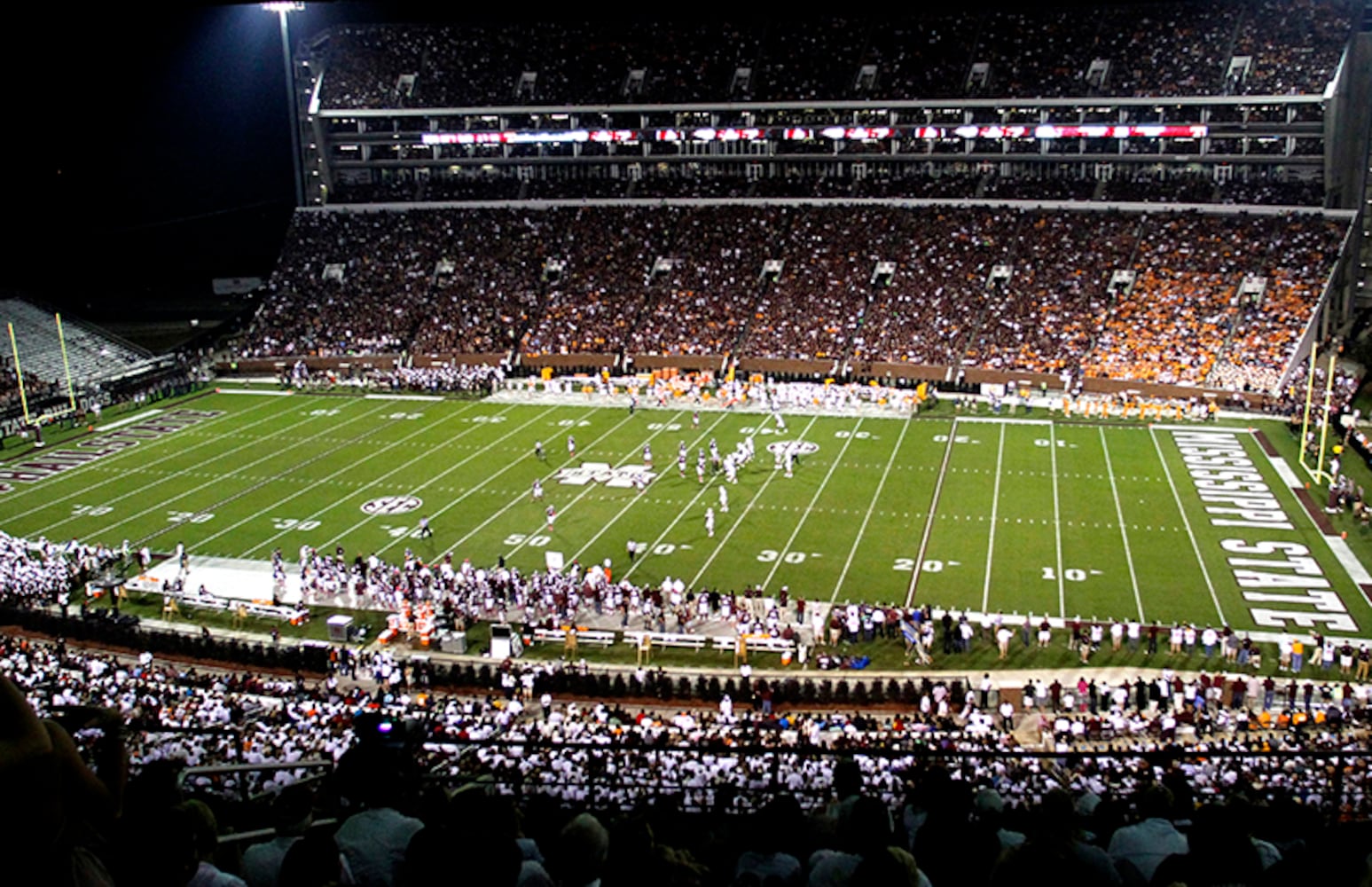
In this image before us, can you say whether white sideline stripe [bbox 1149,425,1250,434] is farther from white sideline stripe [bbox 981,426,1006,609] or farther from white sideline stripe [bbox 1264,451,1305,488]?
white sideline stripe [bbox 981,426,1006,609]

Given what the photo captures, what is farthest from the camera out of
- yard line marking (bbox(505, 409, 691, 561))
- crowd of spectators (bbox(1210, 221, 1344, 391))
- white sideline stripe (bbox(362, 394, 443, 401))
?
white sideline stripe (bbox(362, 394, 443, 401))

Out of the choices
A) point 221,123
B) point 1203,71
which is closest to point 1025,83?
point 1203,71

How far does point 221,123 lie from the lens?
192ft

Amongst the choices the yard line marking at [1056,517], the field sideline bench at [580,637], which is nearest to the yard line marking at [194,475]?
the field sideline bench at [580,637]

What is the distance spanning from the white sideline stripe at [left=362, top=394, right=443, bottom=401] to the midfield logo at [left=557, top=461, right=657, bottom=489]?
12472 mm

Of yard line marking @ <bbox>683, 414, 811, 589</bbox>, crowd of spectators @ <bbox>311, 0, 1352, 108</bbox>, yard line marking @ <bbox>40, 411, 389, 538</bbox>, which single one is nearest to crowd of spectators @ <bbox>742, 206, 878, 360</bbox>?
crowd of spectators @ <bbox>311, 0, 1352, 108</bbox>

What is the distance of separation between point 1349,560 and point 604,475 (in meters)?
18.1

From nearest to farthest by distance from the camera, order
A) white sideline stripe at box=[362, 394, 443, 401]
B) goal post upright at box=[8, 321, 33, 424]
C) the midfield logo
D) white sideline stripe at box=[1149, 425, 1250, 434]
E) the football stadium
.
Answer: the football stadium
the midfield logo
white sideline stripe at box=[1149, 425, 1250, 434]
goal post upright at box=[8, 321, 33, 424]
white sideline stripe at box=[362, 394, 443, 401]

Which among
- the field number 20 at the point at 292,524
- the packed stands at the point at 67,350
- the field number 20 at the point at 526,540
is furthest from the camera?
the packed stands at the point at 67,350

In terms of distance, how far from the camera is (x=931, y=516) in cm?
2864

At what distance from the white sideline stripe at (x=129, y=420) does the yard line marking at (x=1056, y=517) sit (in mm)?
30228

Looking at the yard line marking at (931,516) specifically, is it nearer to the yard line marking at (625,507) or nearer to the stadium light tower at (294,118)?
the yard line marking at (625,507)

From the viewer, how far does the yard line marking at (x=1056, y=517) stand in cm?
2291

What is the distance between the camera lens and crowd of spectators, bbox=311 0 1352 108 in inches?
2004
